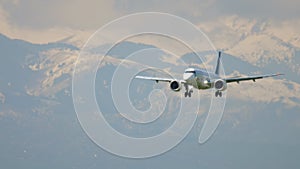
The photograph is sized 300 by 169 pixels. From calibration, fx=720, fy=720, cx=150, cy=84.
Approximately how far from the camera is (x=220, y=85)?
7008 inches

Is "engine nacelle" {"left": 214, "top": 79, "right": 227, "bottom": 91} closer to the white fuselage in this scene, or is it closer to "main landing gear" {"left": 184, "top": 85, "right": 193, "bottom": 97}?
the white fuselage

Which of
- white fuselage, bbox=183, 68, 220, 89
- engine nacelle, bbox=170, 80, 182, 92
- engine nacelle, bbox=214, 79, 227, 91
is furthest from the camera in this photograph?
white fuselage, bbox=183, 68, 220, 89

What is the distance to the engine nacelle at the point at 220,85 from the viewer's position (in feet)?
583

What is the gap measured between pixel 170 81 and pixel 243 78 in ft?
71.5

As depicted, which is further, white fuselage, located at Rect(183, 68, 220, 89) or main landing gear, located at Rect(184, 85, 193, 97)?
main landing gear, located at Rect(184, 85, 193, 97)

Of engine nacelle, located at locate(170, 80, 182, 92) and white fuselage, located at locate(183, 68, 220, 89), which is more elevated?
white fuselage, located at locate(183, 68, 220, 89)

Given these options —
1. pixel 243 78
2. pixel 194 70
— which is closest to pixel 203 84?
pixel 194 70

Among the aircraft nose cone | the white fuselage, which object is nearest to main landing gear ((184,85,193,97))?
the white fuselage

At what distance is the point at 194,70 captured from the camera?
Result: 589ft

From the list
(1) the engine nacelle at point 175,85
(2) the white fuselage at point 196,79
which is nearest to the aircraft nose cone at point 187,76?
(2) the white fuselage at point 196,79

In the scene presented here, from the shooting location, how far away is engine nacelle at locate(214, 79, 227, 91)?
583ft

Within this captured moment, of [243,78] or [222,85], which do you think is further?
[243,78]

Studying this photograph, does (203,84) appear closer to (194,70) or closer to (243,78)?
(194,70)

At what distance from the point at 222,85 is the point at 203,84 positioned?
16.2 ft
